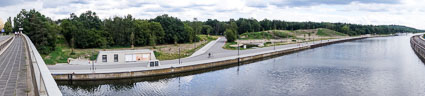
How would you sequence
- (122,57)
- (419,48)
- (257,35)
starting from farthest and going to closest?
(257,35), (419,48), (122,57)

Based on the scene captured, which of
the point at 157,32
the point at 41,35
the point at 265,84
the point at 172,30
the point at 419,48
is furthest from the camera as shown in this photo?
the point at 172,30

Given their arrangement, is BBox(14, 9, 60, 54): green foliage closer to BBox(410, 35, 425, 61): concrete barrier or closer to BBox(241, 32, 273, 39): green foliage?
BBox(410, 35, 425, 61): concrete barrier

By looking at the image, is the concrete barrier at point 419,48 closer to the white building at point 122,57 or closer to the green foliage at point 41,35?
→ the white building at point 122,57

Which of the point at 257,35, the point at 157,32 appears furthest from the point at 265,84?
the point at 257,35

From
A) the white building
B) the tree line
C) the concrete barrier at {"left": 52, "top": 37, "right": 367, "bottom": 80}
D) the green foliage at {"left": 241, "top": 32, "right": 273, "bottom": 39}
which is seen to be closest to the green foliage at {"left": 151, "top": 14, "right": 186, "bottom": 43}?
the tree line

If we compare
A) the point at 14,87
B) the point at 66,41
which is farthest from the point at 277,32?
the point at 14,87

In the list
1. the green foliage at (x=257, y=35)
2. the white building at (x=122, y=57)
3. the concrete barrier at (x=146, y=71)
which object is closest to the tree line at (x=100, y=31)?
the white building at (x=122, y=57)

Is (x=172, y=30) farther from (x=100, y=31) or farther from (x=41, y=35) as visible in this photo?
(x=41, y=35)

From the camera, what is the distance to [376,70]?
129ft

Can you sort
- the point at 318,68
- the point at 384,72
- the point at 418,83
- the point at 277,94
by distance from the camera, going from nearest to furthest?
→ 1. the point at 277,94
2. the point at 418,83
3. the point at 384,72
4. the point at 318,68

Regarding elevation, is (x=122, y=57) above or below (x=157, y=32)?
below

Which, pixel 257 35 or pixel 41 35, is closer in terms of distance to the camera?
pixel 41 35

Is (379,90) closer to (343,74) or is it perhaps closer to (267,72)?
(343,74)

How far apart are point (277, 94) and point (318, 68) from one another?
17.9 metres
